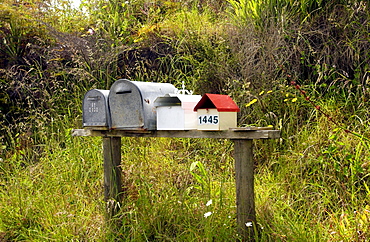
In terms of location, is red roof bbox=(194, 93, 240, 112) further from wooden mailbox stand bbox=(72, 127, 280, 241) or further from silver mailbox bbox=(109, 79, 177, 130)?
silver mailbox bbox=(109, 79, 177, 130)

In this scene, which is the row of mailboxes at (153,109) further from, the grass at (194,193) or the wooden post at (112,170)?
the grass at (194,193)

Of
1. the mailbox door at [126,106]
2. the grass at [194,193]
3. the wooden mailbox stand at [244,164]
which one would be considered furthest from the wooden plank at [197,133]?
the grass at [194,193]

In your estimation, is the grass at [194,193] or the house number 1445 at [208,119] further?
the grass at [194,193]

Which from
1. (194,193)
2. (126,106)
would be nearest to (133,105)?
(126,106)

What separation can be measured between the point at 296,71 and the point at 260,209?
1892 mm

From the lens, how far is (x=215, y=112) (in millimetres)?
2631

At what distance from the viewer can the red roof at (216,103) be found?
2.61 metres

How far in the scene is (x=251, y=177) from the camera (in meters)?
2.67

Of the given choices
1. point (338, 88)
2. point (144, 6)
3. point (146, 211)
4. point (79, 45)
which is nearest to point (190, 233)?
point (146, 211)

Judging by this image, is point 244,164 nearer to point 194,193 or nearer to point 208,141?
point 194,193

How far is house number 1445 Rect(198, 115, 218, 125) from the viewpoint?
263 cm

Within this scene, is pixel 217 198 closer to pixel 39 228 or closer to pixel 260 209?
pixel 260 209

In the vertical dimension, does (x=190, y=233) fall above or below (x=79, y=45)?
below

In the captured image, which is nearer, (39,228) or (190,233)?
(190,233)
